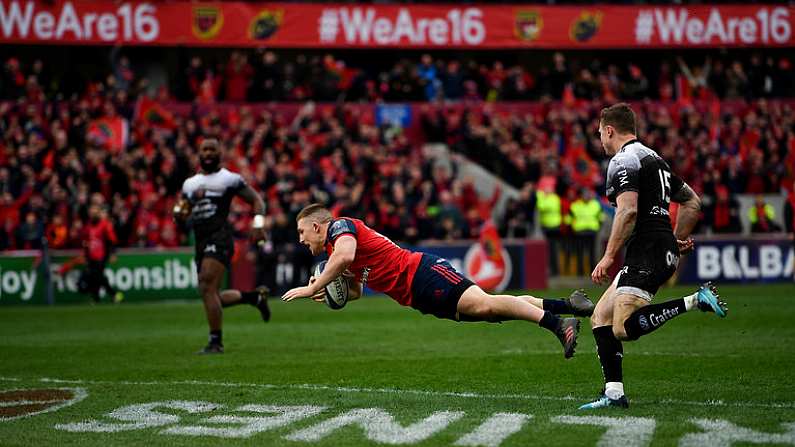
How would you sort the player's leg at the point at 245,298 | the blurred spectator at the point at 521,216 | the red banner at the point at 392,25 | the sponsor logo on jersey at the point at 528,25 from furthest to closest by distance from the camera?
the sponsor logo on jersey at the point at 528,25
the red banner at the point at 392,25
the blurred spectator at the point at 521,216
the player's leg at the point at 245,298

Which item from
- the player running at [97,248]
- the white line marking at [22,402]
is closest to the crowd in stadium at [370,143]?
the player running at [97,248]

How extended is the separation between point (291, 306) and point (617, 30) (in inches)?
663

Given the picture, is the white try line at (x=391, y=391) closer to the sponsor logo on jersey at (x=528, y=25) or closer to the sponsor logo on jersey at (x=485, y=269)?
the sponsor logo on jersey at (x=485, y=269)

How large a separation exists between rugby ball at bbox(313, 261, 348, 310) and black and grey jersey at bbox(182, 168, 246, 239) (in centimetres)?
437

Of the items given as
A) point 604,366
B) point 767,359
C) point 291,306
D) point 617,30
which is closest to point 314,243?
point 604,366

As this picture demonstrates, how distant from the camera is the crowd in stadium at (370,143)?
24.4 m

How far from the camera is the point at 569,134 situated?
101 feet

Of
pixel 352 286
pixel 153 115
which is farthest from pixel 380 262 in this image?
pixel 153 115

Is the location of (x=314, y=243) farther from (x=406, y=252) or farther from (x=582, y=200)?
(x=582, y=200)

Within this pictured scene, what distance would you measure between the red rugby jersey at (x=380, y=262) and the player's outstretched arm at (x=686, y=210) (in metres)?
1.98

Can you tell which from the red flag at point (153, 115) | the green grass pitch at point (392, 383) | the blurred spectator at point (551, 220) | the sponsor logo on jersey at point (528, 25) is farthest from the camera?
the sponsor logo on jersey at point (528, 25)

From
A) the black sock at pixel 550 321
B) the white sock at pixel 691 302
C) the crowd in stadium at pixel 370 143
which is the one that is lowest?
the black sock at pixel 550 321

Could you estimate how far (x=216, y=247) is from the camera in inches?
520

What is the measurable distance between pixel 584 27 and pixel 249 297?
22.6 meters
